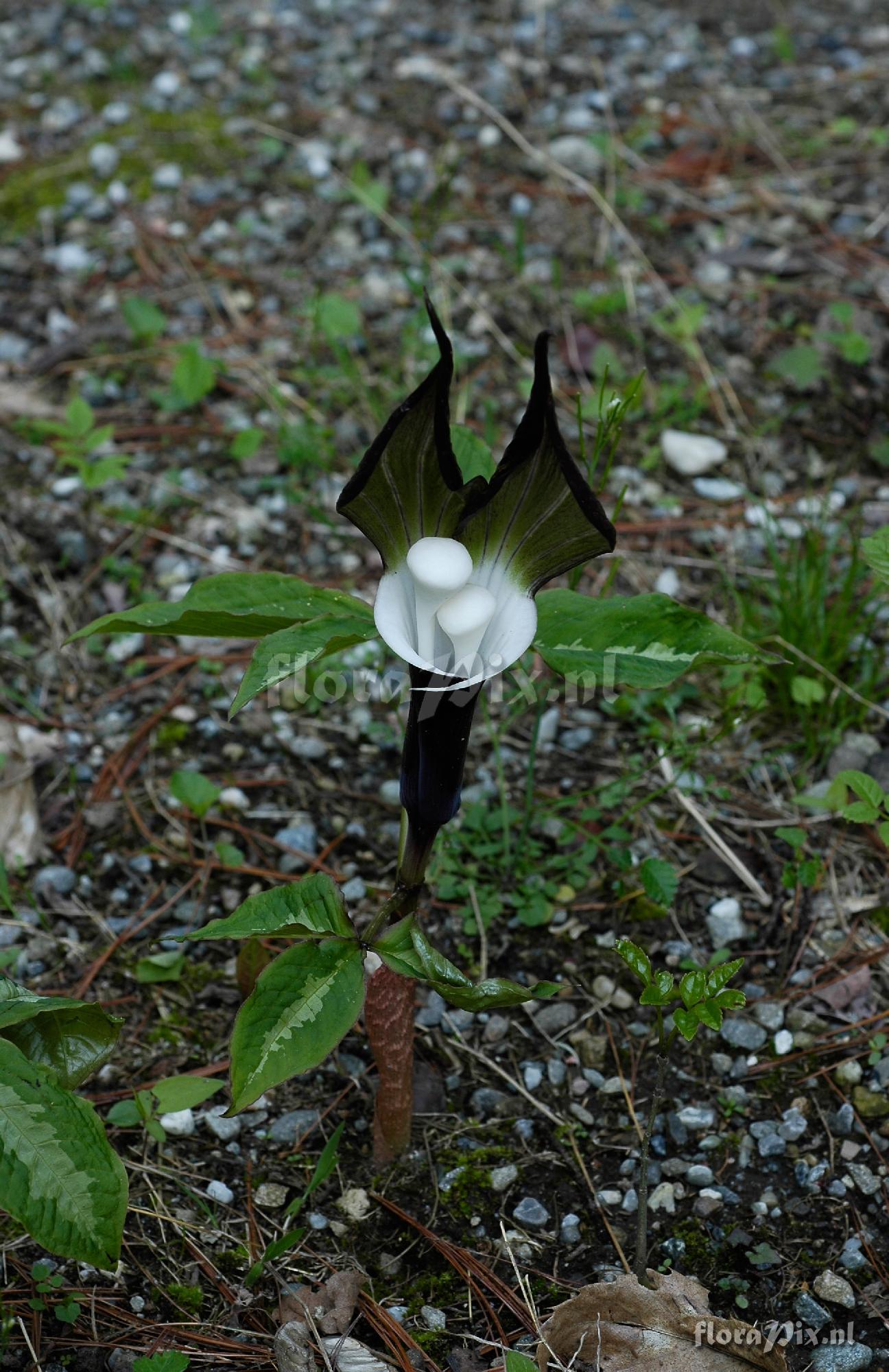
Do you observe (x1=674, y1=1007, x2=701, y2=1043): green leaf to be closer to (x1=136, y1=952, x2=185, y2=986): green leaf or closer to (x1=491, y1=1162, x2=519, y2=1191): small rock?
(x1=491, y1=1162, x2=519, y2=1191): small rock

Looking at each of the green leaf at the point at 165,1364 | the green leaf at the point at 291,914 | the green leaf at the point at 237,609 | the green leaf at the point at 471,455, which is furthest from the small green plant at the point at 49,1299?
the green leaf at the point at 471,455

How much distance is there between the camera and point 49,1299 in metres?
1.92

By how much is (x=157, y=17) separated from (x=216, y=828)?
4158 millimetres

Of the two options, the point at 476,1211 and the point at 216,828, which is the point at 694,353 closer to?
the point at 216,828

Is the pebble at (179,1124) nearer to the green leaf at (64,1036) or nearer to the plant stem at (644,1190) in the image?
the green leaf at (64,1036)

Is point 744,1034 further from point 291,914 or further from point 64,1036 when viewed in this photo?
point 64,1036

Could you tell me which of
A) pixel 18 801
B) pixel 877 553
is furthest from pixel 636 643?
pixel 18 801

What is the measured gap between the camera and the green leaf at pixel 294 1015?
62.9 inches

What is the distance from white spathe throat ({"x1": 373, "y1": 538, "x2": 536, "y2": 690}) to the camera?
59.6 inches

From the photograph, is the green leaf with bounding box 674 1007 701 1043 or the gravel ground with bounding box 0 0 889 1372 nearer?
the green leaf with bounding box 674 1007 701 1043

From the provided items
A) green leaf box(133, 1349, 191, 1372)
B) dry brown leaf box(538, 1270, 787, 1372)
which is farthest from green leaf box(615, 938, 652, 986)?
green leaf box(133, 1349, 191, 1372)

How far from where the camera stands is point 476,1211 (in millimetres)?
2131

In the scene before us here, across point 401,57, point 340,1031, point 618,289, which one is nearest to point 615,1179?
point 340,1031

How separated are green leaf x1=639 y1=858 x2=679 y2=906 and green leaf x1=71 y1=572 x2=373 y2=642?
942mm
